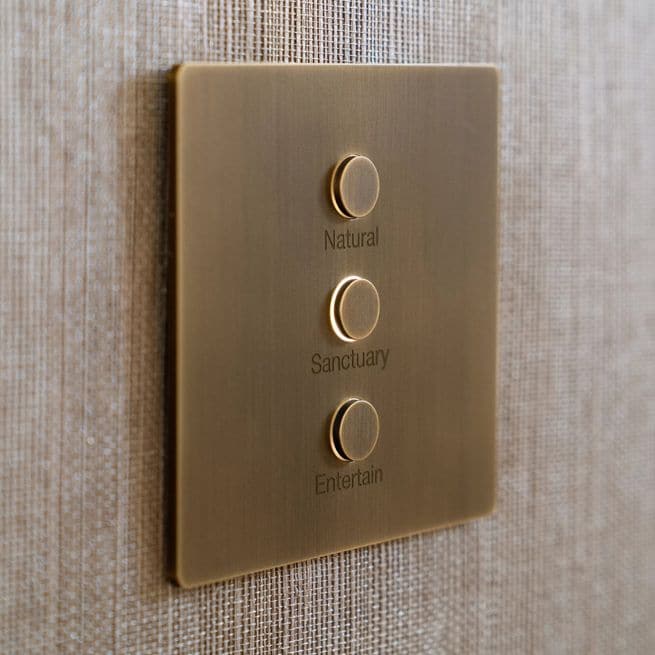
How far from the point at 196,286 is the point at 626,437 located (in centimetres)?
36

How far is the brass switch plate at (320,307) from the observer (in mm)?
421

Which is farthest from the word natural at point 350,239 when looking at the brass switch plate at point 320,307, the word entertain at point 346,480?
the word entertain at point 346,480

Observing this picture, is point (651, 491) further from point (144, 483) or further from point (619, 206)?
point (144, 483)

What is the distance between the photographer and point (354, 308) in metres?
0.47

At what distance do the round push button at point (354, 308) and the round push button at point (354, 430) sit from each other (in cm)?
4

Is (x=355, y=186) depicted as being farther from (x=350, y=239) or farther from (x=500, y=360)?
(x=500, y=360)

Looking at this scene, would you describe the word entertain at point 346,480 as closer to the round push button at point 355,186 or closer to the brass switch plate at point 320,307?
the brass switch plate at point 320,307

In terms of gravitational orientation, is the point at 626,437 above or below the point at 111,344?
below

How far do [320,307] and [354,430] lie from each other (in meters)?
0.07

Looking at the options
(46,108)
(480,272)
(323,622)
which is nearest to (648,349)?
(480,272)

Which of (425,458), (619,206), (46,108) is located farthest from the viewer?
(619,206)

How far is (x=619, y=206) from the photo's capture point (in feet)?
2.02

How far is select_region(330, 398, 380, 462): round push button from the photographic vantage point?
47cm

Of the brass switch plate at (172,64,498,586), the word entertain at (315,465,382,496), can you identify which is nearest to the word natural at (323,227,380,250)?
the brass switch plate at (172,64,498,586)
